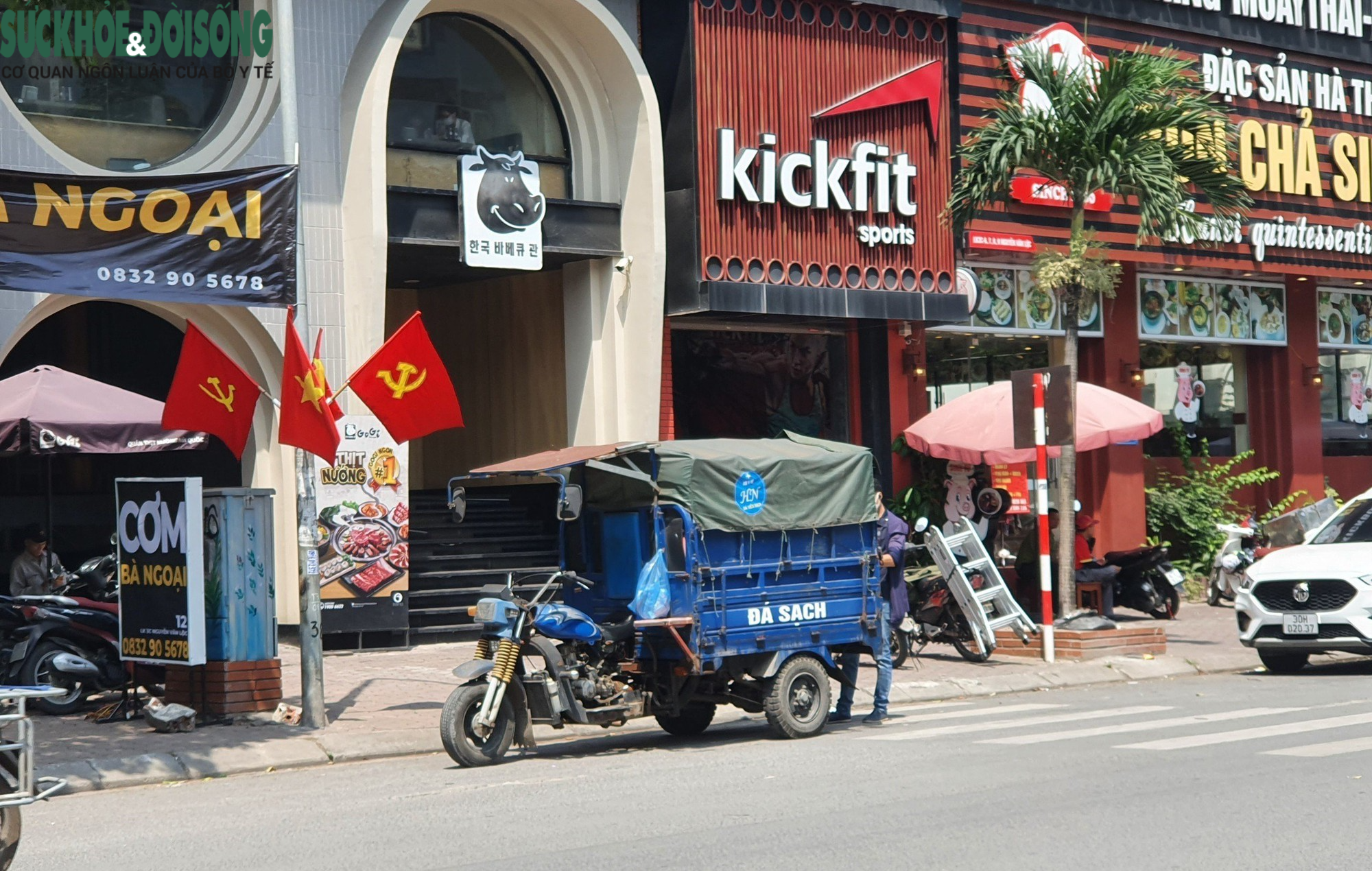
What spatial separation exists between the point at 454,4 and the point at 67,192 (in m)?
8.38

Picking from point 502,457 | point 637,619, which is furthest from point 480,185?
point 637,619

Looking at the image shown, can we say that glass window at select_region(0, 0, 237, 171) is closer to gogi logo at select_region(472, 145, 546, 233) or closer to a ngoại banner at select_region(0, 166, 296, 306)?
gogi logo at select_region(472, 145, 546, 233)

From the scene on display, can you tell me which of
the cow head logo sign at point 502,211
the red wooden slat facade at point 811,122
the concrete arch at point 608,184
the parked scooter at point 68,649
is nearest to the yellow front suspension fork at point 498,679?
the parked scooter at point 68,649

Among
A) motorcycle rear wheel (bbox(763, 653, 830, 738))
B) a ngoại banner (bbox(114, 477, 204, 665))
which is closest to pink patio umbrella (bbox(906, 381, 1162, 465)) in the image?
motorcycle rear wheel (bbox(763, 653, 830, 738))

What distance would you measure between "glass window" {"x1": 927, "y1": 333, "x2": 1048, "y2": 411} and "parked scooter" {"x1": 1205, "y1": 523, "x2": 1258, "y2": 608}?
3.95 meters

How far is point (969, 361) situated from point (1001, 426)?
17.5ft

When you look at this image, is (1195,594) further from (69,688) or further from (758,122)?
(69,688)

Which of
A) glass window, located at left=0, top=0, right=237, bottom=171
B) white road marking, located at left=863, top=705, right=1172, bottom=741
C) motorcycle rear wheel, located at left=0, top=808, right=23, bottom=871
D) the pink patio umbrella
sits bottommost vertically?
white road marking, located at left=863, top=705, right=1172, bottom=741

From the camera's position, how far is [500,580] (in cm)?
2016

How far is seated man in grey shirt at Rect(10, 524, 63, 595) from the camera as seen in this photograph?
615 inches

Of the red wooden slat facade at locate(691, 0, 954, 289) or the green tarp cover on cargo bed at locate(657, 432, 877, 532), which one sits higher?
the red wooden slat facade at locate(691, 0, 954, 289)

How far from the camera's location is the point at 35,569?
51.9 feet

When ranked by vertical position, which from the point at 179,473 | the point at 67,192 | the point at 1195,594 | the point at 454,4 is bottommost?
the point at 1195,594

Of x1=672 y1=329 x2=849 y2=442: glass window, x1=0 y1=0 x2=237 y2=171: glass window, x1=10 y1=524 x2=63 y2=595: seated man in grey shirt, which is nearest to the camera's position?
x1=10 y1=524 x2=63 y2=595: seated man in grey shirt
